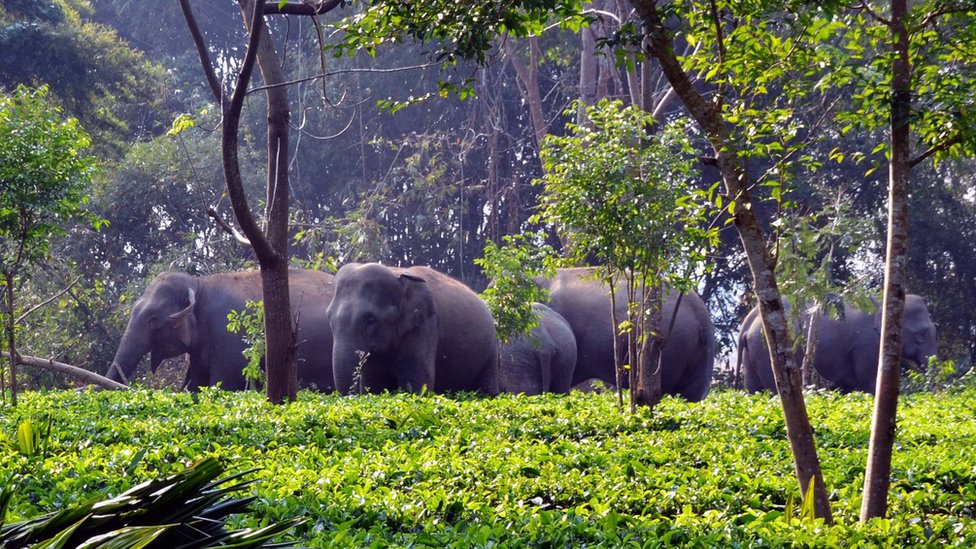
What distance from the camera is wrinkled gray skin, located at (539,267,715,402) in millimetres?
18297

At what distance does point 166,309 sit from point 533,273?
6609mm

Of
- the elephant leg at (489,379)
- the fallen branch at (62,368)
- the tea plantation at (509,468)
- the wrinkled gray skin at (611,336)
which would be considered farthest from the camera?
the wrinkled gray skin at (611,336)

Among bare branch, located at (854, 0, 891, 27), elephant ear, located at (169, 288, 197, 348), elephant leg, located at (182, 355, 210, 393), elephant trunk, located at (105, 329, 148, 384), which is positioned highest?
bare branch, located at (854, 0, 891, 27)

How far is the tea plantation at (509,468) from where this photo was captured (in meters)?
5.36

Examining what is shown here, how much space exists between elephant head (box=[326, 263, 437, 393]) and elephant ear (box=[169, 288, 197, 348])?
411 centimetres

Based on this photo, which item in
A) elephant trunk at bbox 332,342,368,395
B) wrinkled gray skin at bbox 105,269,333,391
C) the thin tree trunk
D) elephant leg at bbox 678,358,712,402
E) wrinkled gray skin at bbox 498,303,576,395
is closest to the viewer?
elephant trunk at bbox 332,342,368,395

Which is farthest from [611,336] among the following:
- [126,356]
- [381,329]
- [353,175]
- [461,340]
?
[353,175]

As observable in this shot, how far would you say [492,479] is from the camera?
21.9ft

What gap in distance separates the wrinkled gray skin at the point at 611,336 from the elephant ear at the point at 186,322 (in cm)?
516

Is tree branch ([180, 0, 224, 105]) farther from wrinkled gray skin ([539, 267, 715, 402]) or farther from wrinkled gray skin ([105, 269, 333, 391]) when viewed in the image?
wrinkled gray skin ([539, 267, 715, 402])

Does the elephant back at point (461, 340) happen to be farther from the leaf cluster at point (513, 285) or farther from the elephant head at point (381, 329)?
the elephant head at point (381, 329)

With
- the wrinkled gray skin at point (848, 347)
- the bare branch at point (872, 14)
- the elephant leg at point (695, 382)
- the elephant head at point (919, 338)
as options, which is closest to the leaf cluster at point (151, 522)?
the bare branch at point (872, 14)

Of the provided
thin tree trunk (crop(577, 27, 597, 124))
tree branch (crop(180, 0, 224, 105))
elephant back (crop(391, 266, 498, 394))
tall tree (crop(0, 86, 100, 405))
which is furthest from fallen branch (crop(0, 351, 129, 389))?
thin tree trunk (crop(577, 27, 597, 124))

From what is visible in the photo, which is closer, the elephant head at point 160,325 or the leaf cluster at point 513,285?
the leaf cluster at point 513,285
